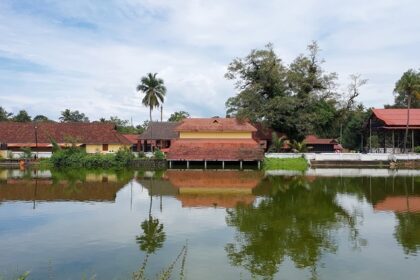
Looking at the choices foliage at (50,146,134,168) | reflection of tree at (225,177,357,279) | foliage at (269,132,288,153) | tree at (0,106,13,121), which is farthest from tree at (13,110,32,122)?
reflection of tree at (225,177,357,279)

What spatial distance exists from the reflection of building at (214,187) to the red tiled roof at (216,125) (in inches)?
287

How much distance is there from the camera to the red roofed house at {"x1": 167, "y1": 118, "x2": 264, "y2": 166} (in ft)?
134

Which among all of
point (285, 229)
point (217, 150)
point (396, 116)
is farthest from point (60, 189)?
point (396, 116)

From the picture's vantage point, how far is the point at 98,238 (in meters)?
14.8

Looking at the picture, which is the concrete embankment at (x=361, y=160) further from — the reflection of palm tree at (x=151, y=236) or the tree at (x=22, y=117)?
the tree at (x=22, y=117)

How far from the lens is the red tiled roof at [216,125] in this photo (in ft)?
146

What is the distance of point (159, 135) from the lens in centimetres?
5256

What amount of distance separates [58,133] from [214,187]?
95.3 ft

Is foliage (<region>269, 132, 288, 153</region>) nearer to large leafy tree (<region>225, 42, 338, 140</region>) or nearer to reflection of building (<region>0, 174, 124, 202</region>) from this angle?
large leafy tree (<region>225, 42, 338, 140</region>)

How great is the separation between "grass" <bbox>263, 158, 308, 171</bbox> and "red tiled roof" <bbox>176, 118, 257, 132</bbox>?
13.9 ft

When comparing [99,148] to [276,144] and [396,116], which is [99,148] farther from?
[396,116]

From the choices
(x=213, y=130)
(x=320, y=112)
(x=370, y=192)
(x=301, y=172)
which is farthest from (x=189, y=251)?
(x=320, y=112)

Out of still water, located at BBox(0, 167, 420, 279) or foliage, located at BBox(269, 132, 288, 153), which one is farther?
foliage, located at BBox(269, 132, 288, 153)

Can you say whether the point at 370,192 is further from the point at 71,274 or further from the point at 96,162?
the point at 96,162
